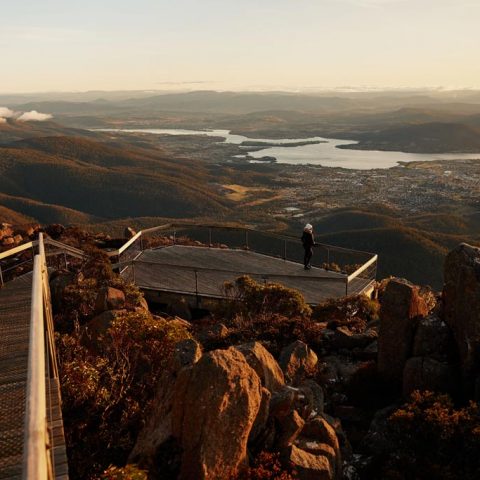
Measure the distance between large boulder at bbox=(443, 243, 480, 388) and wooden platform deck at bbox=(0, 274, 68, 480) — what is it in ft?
24.2

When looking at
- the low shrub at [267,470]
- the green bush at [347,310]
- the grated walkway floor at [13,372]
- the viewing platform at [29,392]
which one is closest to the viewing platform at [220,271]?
the green bush at [347,310]

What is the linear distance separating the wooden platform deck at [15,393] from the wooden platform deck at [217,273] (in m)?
7.73

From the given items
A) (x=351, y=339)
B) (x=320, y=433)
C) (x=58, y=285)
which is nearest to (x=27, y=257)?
(x=58, y=285)

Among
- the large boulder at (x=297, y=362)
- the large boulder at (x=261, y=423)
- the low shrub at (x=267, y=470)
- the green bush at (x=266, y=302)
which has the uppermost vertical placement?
the large boulder at (x=261, y=423)

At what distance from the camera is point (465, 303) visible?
10.3 metres

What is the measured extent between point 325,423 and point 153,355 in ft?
14.4

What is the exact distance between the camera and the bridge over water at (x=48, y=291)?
3615 millimetres

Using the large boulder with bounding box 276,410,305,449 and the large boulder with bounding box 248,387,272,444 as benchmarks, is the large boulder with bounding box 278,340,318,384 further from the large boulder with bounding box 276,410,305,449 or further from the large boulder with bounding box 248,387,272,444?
the large boulder with bounding box 248,387,272,444

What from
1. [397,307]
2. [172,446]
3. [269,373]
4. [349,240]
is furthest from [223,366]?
[349,240]

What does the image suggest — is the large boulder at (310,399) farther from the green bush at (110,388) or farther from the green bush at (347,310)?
the green bush at (347,310)

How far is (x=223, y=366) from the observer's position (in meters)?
7.00

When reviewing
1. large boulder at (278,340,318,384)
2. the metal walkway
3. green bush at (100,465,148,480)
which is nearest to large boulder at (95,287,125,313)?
the metal walkway

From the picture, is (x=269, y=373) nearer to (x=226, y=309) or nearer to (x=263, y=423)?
(x=263, y=423)

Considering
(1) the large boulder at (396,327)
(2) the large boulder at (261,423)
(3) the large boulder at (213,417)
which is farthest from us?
(1) the large boulder at (396,327)
